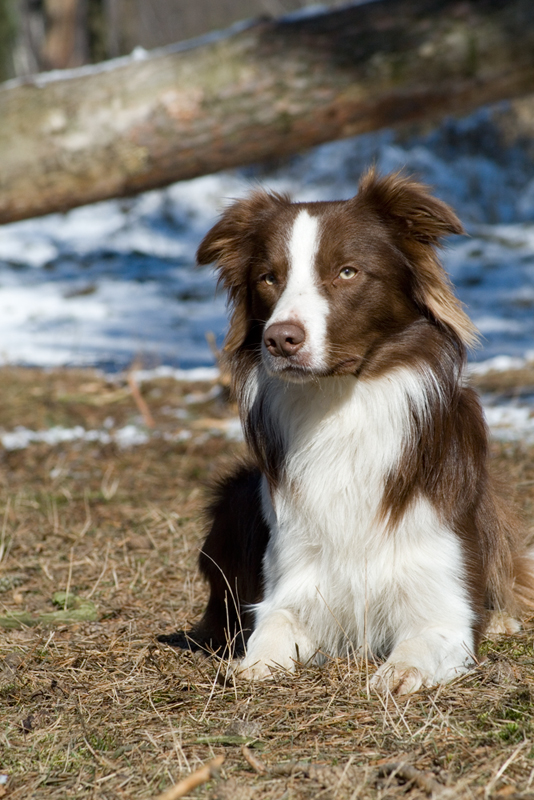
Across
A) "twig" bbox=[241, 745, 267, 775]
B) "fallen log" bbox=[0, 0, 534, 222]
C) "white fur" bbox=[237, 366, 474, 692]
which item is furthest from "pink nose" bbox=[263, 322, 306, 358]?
"fallen log" bbox=[0, 0, 534, 222]

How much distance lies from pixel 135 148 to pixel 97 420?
2.29 metres

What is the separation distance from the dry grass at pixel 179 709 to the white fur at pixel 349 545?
0.18 m

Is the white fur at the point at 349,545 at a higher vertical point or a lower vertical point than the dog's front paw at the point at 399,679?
higher

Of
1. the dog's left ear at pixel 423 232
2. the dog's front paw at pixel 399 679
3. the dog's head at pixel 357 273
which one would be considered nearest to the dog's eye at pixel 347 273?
the dog's head at pixel 357 273

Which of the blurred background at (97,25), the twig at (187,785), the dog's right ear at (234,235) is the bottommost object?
the twig at (187,785)

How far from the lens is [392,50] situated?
21.5ft

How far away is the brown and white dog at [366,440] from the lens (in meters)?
3.06

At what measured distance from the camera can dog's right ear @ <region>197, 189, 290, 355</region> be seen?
3.54 metres

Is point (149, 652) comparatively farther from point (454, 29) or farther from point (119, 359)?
point (119, 359)

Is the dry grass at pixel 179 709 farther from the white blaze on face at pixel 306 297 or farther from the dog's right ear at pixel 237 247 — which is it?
the dog's right ear at pixel 237 247

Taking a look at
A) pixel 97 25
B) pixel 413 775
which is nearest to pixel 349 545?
Result: pixel 413 775

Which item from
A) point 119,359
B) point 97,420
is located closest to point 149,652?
point 97,420

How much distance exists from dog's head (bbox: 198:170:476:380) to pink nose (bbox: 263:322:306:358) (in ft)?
0.18

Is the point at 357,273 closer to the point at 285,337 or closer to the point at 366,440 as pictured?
the point at 285,337
